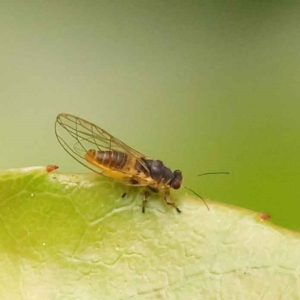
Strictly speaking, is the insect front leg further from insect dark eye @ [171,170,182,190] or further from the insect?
insect dark eye @ [171,170,182,190]

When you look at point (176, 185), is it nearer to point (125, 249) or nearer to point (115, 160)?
point (115, 160)

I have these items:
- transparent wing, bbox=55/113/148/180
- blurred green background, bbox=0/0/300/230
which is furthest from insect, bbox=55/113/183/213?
blurred green background, bbox=0/0/300/230

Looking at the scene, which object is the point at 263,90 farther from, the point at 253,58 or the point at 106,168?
the point at 106,168

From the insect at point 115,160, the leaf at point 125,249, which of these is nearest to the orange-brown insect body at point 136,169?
the insect at point 115,160

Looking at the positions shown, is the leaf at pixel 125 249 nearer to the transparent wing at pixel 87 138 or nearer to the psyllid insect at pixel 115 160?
the psyllid insect at pixel 115 160

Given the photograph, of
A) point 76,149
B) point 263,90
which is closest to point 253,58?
point 263,90

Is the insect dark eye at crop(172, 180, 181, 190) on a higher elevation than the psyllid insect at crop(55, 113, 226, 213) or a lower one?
lower

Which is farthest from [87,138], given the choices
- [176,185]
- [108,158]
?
[176,185]
